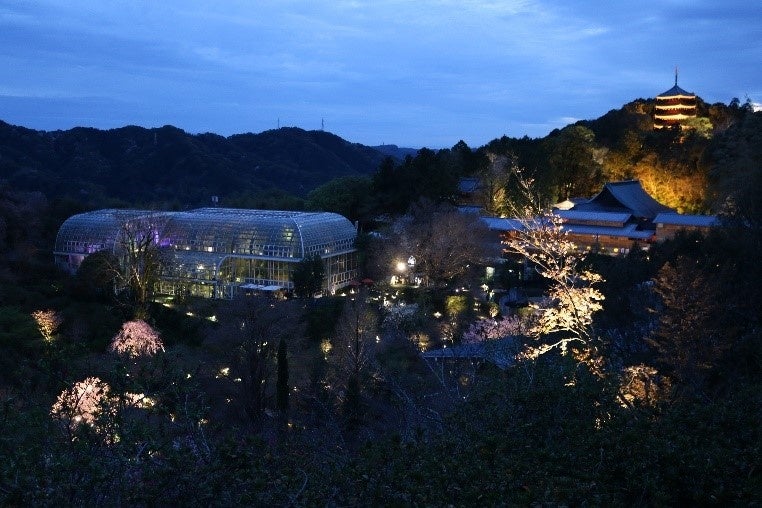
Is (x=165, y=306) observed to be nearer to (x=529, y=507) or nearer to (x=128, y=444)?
(x=128, y=444)

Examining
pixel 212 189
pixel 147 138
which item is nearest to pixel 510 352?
pixel 212 189

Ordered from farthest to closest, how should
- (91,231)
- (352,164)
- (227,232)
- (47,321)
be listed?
(352,164)
(91,231)
(227,232)
(47,321)

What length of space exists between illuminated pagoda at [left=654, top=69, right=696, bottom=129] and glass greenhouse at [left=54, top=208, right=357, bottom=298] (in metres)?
24.4

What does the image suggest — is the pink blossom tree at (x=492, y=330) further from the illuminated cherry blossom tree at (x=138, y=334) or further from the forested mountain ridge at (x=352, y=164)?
the forested mountain ridge at (x=352, y=164)

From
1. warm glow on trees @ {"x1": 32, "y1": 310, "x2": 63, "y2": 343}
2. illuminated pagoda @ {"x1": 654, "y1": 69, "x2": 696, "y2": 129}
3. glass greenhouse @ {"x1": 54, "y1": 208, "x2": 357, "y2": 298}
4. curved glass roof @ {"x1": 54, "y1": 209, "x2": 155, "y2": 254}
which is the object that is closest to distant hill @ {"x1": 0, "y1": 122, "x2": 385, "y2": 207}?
curved glass roof @ {"x1": 54, "y1": 209, "x2": 155, "y2": 254}

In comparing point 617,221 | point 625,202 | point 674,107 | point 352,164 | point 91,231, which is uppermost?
point 674,107

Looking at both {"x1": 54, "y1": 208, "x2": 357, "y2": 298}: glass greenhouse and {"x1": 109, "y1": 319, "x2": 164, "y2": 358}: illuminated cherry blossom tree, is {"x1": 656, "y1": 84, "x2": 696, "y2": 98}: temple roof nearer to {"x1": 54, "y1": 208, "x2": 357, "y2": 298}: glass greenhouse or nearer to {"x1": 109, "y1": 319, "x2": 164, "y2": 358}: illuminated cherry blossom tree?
{"x1": 54, "y1": 208, "x2": 357, "y2": 298}: glass greenhouse

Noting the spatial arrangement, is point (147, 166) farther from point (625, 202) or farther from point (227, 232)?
point (625, 202)

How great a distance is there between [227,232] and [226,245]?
0.59 metres

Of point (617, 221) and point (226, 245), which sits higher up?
point (617, 221)

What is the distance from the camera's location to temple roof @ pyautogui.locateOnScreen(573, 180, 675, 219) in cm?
2692

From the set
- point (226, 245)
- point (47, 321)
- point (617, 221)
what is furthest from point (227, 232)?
point (617, 221)

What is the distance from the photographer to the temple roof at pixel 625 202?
1060 inches

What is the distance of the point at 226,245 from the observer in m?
22.1
